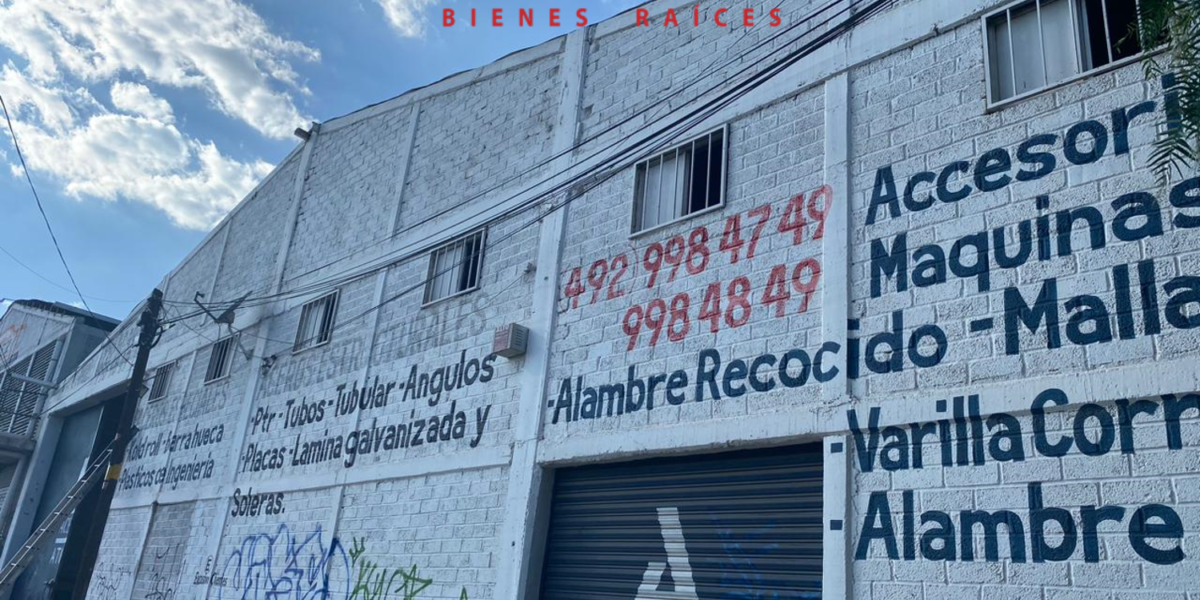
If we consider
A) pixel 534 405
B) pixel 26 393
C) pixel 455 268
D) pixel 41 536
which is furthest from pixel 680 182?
pixel 26 393

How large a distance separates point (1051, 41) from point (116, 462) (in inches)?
488

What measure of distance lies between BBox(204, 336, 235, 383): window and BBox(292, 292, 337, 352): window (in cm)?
227

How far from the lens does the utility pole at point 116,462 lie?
476 inches

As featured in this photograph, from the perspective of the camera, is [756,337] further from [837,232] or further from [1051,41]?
[1051,41]

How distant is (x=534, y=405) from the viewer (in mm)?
8352

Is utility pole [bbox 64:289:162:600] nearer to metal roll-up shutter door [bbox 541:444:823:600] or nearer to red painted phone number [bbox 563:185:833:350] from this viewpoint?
metal roll-up shutter door [bbox 541:444:823:600]

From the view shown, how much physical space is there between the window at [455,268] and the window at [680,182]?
7.61ft

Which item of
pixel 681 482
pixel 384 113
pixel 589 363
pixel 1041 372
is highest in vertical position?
pixel 384 113

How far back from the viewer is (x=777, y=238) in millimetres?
7062

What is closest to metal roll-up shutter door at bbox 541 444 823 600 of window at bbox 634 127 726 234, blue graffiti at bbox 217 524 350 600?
window at bbox 634 127 726 234

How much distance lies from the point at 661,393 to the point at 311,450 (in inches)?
220

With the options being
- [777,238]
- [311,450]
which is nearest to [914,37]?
[777,238]

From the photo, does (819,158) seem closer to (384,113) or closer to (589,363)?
(589,363)

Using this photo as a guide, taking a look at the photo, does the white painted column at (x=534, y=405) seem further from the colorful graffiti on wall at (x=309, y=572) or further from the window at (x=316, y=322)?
the window at (x=316, y=322)
